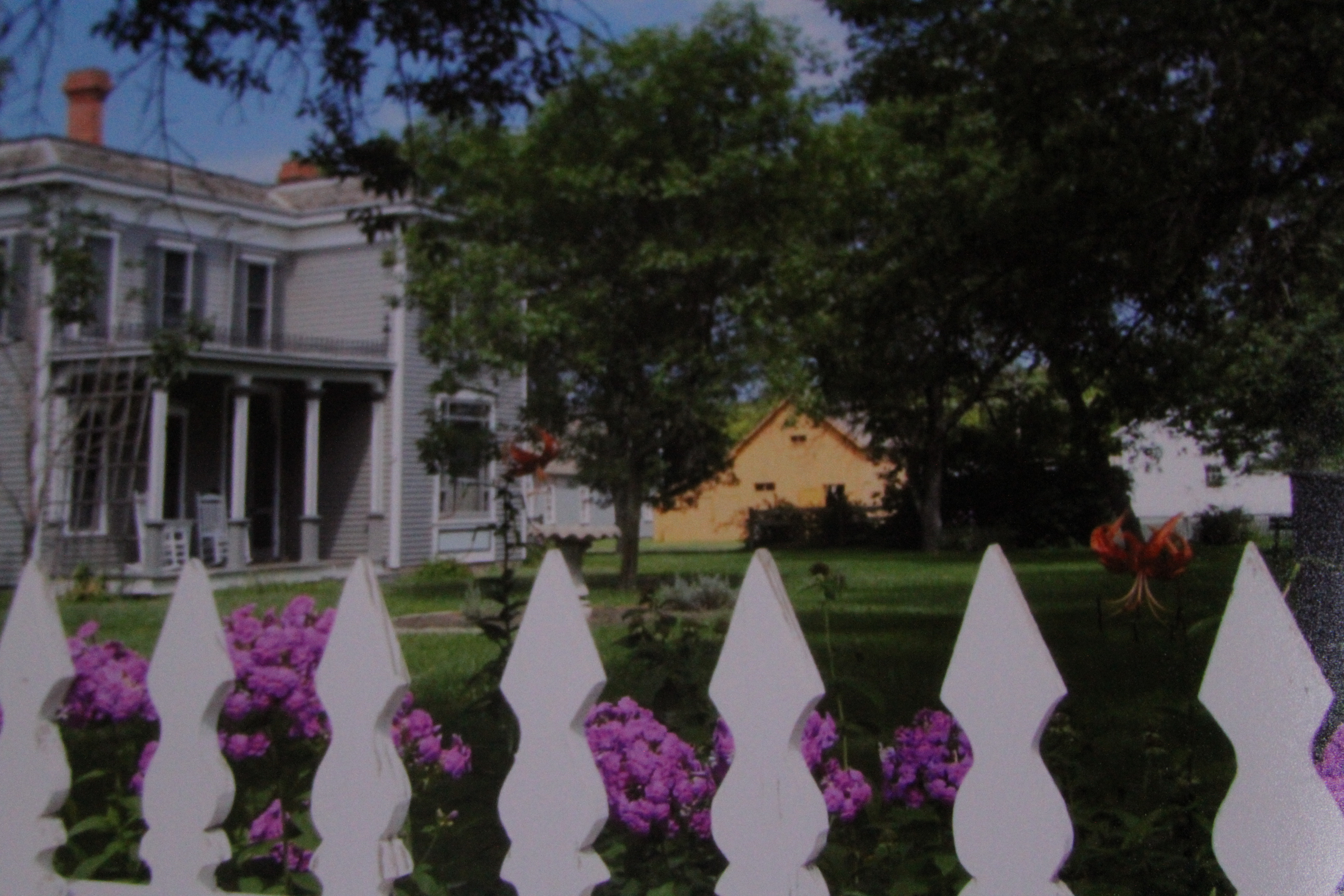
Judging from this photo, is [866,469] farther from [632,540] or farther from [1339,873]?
[1339,873]

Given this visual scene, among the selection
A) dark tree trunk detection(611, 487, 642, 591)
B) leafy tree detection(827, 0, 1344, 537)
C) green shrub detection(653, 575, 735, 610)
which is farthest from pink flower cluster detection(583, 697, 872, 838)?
dark tree trunk detection(611, 487, 642, 591)

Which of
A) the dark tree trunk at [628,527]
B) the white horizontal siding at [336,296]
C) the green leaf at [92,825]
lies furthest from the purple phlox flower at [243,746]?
the white horizontal siding at [336,296]

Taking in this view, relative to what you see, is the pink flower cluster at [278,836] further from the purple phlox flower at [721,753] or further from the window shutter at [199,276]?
the window shutter at [199,276]

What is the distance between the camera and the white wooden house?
10.6 meters

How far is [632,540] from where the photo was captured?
12562mm

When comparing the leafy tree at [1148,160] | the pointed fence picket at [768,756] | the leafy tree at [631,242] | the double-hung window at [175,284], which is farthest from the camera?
the double-hung window at [175,284]

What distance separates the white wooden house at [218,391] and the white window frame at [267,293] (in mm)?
32

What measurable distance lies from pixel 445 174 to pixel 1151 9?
22.6ft

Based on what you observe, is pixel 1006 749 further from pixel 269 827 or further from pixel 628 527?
pixel 628 527

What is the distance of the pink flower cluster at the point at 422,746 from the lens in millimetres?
1934

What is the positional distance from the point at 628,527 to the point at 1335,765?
455 inches

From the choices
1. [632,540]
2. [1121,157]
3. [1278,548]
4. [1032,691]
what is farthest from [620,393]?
[1032,691]

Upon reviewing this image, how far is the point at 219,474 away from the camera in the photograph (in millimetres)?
14750

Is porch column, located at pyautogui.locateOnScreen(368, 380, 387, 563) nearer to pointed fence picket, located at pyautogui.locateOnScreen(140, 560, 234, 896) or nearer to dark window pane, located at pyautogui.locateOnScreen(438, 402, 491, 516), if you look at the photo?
dark window pane, located at pyautogui.locateOnScreen(438, 402, 491, 516)
